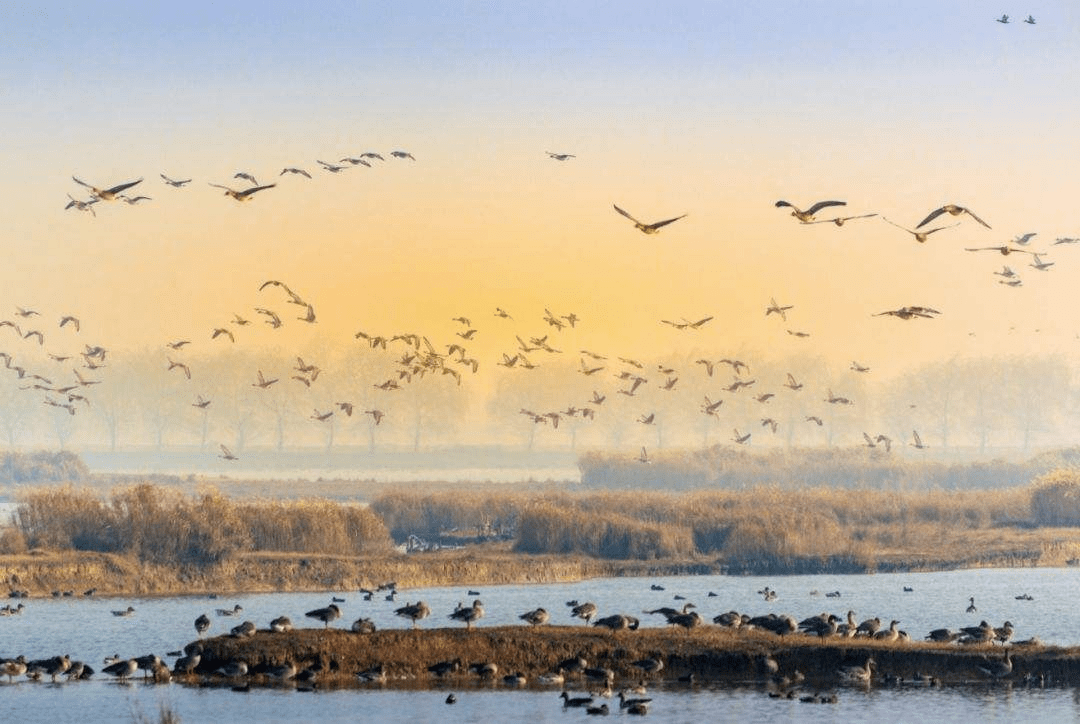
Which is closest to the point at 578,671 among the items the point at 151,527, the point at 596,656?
the point at 596,656

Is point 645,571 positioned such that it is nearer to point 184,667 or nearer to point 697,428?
point 184,667

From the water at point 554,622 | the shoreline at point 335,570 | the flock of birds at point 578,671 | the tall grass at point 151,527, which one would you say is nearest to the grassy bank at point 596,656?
the flock of birds at point 578,671

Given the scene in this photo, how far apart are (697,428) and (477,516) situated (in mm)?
116586

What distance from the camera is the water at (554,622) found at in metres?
34.1

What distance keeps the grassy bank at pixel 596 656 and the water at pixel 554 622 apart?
0.87 m

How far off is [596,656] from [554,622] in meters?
10.5

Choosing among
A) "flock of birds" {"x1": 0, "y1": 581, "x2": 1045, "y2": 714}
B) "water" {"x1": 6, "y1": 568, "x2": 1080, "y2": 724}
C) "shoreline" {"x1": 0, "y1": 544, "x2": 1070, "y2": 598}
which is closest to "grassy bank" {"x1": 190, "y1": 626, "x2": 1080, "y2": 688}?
"flock of birds" {"x1": 0, "y1": 581, "x2": 1045, "y2": 714}

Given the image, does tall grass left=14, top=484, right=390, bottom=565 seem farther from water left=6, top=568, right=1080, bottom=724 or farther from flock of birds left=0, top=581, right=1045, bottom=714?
flock of birds left=0, top=581, right=1045, bottom=714

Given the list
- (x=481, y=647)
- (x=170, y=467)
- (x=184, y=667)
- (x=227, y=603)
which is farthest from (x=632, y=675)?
(x=170, y=467)

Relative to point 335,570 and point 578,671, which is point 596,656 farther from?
point 335,570

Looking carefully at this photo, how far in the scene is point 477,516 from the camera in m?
78.0

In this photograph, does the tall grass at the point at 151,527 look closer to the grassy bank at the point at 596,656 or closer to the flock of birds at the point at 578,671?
the flock of birds at the point at 578,671

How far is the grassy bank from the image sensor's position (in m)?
37.2

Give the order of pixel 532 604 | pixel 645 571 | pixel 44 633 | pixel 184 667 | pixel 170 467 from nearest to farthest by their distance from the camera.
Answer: pixel 184 667
pixel 44 633
pixel 532 604
pixel 645 571
pixel 170 467
